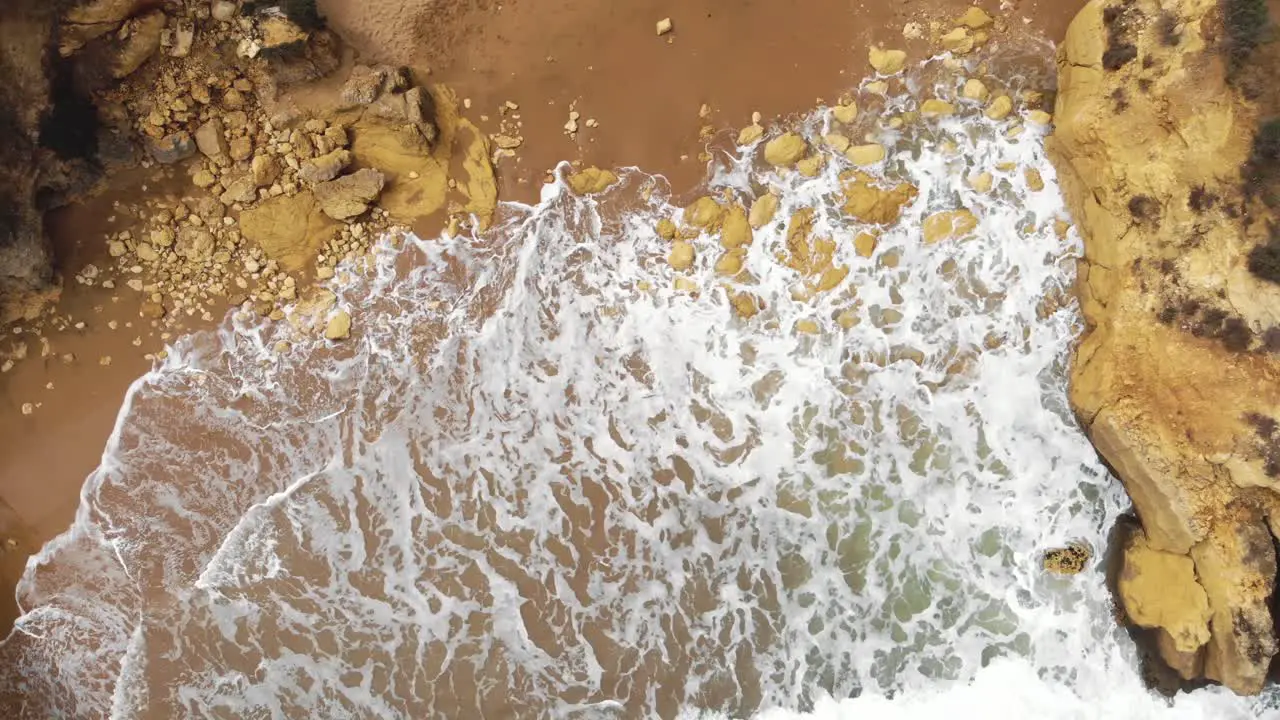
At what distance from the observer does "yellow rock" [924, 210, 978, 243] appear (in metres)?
9.23

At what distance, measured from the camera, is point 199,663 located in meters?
9.16

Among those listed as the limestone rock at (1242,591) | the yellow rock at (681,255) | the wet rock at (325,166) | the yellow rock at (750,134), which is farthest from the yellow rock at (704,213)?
the limestone rock at (1242,591)

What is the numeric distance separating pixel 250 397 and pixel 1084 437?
10.1 meters

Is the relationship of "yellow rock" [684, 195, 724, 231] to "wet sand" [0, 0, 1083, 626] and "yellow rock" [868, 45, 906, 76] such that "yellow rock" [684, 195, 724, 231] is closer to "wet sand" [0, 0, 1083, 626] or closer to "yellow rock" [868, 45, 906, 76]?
"wet sand" [0, 0, 1083, 626]

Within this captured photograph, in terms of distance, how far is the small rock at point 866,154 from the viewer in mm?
9250

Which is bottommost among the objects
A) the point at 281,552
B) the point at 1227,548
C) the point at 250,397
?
the point at 1227,548

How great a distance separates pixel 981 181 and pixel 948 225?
66 cm

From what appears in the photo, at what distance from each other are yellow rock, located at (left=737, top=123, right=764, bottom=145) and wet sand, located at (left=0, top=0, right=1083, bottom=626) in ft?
0.46

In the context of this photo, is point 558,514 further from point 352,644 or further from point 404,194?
point 404,194

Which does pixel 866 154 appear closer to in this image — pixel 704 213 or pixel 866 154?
pixel 866 154

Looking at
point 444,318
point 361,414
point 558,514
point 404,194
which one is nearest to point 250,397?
point 361,414

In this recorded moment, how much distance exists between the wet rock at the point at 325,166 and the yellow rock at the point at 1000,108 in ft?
25.5

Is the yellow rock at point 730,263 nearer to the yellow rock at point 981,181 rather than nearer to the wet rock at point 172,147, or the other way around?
the yellow rock at point 981,181

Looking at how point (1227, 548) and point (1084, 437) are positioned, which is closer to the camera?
point (1227, 548)
